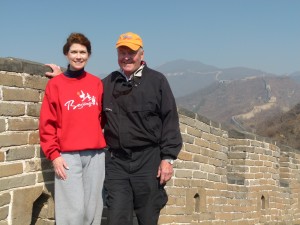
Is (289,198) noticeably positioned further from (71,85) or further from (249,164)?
(71,85)

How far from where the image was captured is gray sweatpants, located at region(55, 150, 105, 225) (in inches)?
143

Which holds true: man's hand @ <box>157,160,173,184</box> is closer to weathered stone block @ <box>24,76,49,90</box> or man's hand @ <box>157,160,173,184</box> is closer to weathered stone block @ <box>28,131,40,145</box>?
weathered stone block @ <box>28,131,40,145</box>

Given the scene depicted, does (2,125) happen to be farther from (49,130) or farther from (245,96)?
(245,96)

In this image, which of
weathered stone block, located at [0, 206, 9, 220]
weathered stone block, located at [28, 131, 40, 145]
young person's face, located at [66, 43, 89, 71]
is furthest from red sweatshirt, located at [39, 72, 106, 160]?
weathered stone block, located at [0, 206, 9, 220]

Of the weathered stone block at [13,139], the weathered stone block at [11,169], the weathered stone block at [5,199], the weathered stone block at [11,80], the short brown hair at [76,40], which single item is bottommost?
the weathered stone block at [5,199]

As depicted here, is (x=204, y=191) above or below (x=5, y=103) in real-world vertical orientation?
below

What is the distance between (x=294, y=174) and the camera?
1107cm

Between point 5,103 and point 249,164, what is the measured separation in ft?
18.6

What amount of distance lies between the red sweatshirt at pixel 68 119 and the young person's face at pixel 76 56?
115 mm

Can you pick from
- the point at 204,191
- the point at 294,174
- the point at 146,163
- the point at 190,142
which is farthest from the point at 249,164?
the point at 146,163

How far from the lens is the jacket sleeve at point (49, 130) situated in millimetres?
3582

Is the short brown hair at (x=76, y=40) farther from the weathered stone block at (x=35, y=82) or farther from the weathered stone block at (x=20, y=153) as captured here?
the weathered stone block at (x=20, y=153)

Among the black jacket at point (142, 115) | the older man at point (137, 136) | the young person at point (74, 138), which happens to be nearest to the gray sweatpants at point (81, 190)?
the young person at point (74, 138)

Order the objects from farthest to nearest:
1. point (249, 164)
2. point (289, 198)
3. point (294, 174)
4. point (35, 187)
A: point (294, 174), point (289, 198), point (249, 164), point (35, 187)
